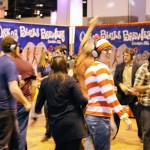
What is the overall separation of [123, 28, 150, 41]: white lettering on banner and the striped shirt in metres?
5.35

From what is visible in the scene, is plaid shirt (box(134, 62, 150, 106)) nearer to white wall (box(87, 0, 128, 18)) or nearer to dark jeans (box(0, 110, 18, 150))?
dark jeans (box(0, 110, 18, 150))

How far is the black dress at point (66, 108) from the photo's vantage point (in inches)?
150

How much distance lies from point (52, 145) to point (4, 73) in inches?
100

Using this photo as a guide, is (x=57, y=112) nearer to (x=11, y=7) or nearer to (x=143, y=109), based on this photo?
(x=143, y=109)

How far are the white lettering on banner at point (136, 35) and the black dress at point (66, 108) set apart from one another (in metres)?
5.32

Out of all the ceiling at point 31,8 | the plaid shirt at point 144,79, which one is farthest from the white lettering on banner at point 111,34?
the ceiling at point 31,8

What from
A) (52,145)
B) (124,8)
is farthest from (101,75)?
(124,8)

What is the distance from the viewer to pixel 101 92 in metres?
3.61

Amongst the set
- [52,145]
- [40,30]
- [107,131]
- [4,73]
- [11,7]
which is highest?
[11,7]

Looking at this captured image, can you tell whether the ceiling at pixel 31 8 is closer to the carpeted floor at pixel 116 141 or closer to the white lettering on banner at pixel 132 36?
the white lettering on banner at pixel 132 36

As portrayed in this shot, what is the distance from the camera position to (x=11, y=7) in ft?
72.4

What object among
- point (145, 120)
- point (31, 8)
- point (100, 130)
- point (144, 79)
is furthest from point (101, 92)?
point (31, 8)

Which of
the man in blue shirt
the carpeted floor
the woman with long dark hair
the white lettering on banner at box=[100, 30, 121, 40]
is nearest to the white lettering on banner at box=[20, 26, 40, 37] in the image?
the white lettering on banner at box=[100, 30, 121, 40]

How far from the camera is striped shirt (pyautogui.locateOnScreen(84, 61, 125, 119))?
3545 millimetres
